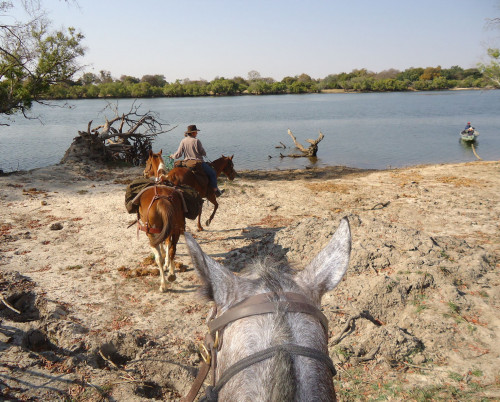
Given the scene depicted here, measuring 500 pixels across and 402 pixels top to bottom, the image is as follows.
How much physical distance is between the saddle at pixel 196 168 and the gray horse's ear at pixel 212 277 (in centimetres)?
672

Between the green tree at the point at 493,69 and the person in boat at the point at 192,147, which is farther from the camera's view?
the green tree at the point at 493,69

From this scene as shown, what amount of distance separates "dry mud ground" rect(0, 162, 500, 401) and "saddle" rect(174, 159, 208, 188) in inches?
56.3

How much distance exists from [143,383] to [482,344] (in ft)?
13.1

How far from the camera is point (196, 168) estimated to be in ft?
27.6

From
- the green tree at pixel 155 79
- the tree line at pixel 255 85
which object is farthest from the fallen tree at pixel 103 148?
the green tree at pixel 155 79

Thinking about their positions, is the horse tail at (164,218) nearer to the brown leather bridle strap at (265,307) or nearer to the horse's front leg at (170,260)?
the horse's front leg at (170,260)

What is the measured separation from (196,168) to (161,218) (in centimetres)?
273

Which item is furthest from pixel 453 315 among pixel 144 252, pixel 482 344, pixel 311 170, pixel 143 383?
pixel 311 170

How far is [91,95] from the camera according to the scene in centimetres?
7219

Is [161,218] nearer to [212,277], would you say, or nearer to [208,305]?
[208,305]

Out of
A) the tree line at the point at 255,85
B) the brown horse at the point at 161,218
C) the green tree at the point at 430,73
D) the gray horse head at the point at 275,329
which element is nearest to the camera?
the gray horse head at the point at 275,329

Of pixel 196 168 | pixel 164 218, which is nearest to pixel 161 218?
pixel 164 218

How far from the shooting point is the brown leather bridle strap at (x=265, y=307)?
1.46m

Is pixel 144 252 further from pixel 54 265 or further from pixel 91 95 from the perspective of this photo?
pixel 91 95
